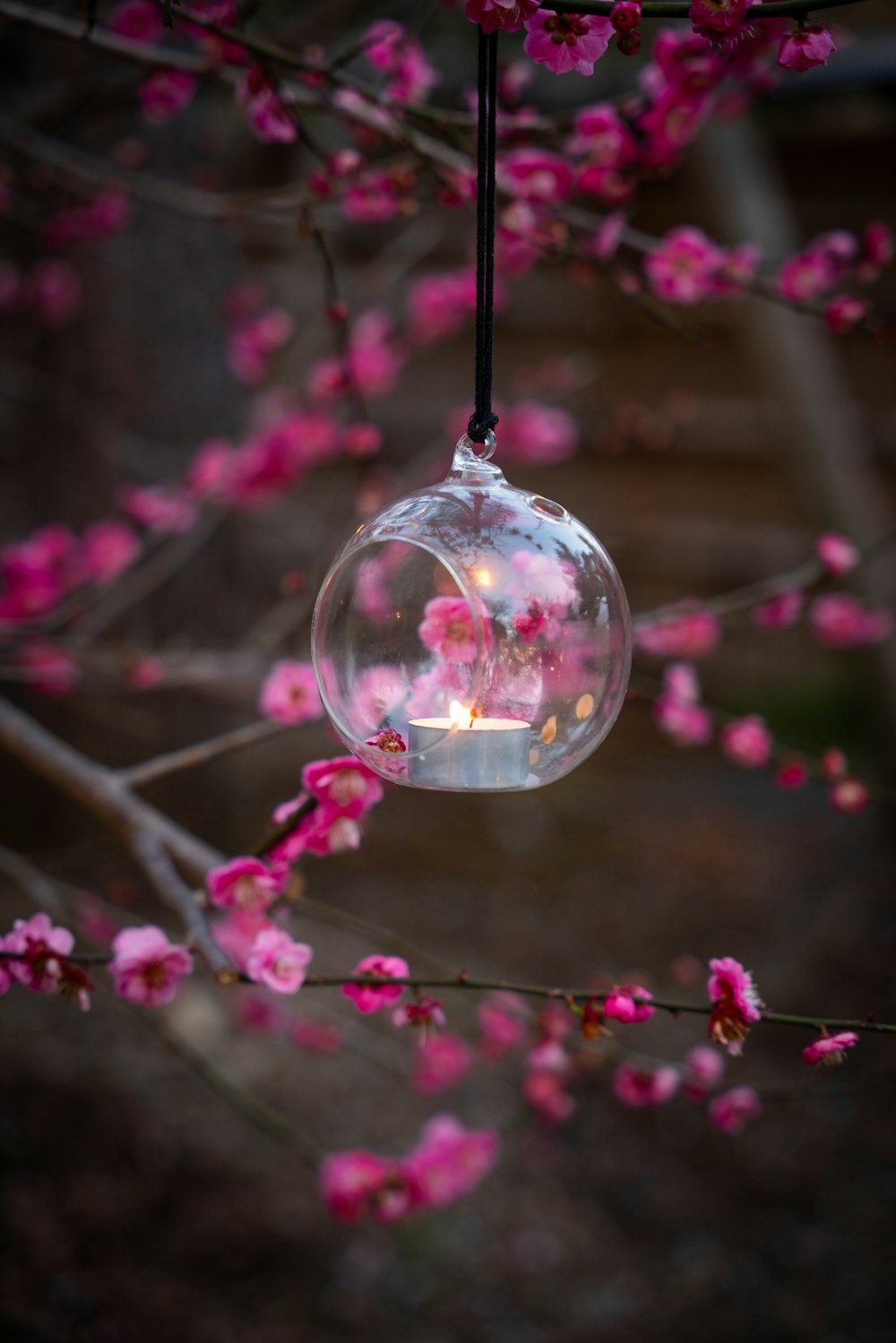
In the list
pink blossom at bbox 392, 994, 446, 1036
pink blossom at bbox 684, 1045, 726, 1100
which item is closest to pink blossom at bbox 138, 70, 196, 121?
pink blossom at bbox 392, 994, 446, 1036

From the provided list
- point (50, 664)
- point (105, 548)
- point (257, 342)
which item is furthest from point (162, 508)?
point (257, 342)

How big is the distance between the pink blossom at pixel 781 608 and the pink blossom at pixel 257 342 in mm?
1703

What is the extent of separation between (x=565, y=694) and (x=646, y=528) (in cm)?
559

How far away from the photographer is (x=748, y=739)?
1772mm

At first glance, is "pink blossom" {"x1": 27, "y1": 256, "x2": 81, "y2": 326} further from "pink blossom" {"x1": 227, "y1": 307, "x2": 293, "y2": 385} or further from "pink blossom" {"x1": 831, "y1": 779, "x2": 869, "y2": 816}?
"pink blossom" {"x1": 831, "y1": 779, "x2": 869, "y2": 816}

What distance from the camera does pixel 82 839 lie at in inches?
142

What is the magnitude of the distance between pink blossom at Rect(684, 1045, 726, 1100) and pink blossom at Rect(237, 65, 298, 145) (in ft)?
4.35

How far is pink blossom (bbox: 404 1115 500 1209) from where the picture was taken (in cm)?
176

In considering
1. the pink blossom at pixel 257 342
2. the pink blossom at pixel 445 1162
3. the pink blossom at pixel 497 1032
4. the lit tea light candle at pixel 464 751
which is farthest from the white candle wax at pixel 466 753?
the pink blossom at pixel 257 342

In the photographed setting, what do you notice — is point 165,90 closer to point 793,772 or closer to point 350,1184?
point 793,772

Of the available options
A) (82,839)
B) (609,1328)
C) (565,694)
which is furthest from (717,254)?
(82,839)

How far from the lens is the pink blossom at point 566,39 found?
2.97 ft

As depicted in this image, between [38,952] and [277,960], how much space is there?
229mm

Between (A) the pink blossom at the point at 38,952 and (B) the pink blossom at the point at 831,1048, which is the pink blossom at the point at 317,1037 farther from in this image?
(B) the pink blossom at the point at 831,1048
